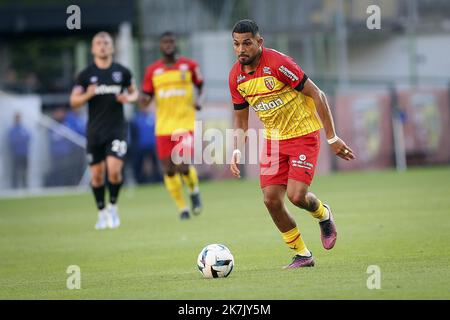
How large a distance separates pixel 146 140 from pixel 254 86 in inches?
712

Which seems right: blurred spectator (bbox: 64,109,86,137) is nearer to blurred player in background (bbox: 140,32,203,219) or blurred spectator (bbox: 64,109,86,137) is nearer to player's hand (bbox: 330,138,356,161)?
blurred player in background (bbox: 140,32,203,219)

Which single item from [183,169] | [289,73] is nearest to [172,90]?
[183,169]

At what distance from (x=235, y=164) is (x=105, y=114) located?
20.1ft

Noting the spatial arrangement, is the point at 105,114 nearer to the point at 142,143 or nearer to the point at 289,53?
the point at 142,143

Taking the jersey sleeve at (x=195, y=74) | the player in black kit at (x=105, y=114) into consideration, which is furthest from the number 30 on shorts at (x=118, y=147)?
the jersey sleeve at (x=195, y=74)

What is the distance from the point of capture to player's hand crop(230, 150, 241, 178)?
1025 centimetres

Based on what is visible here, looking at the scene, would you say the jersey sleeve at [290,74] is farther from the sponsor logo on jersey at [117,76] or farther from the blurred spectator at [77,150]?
Answer: the blurred spectator at [77,150]

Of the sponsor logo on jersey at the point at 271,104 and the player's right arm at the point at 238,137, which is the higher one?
the sponsor logo on jersey at the point at 271,104

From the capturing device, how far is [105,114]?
16.1m

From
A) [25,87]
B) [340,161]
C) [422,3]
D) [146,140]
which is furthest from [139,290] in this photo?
[422,3]

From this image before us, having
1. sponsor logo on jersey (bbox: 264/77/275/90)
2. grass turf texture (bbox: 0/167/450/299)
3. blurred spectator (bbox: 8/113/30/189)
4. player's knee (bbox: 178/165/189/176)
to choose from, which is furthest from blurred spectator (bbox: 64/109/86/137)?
sponsor logo on jersey (bbox: 264/77/275/90)

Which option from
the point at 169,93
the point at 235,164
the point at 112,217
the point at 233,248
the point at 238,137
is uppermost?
the point at 169,93

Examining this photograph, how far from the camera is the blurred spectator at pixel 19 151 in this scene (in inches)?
1038

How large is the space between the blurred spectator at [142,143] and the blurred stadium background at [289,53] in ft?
0.19
